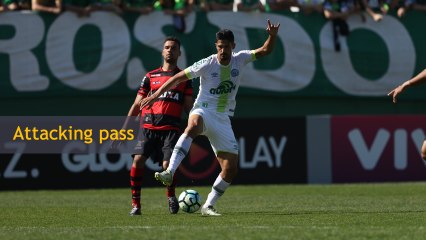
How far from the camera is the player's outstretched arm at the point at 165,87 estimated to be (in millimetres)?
12172

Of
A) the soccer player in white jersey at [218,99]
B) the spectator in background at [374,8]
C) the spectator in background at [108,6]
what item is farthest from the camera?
the spectator in background at [374,8]

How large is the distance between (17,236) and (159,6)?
12.7m

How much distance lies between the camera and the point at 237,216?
12430 mm

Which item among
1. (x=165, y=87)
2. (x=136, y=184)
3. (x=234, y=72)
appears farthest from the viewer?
(x=136, y=184)

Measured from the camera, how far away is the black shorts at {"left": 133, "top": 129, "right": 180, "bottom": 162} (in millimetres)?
13086

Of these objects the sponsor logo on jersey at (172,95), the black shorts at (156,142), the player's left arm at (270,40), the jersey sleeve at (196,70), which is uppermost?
the player's left arm at (270,40)

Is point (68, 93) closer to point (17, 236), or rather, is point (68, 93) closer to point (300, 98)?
point (300, 98)

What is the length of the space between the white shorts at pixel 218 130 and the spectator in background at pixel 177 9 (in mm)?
9489

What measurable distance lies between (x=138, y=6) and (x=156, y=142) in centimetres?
921

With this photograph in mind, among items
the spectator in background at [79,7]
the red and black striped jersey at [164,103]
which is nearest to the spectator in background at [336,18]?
the spectator in background at [79,7]

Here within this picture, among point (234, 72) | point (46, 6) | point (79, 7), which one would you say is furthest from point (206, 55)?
point (234, 72)

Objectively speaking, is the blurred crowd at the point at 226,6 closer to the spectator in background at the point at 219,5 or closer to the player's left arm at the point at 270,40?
the spectator in background at the point at 219,5

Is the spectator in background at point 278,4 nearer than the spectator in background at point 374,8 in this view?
Yes

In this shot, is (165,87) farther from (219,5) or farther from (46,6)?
(219,5)
